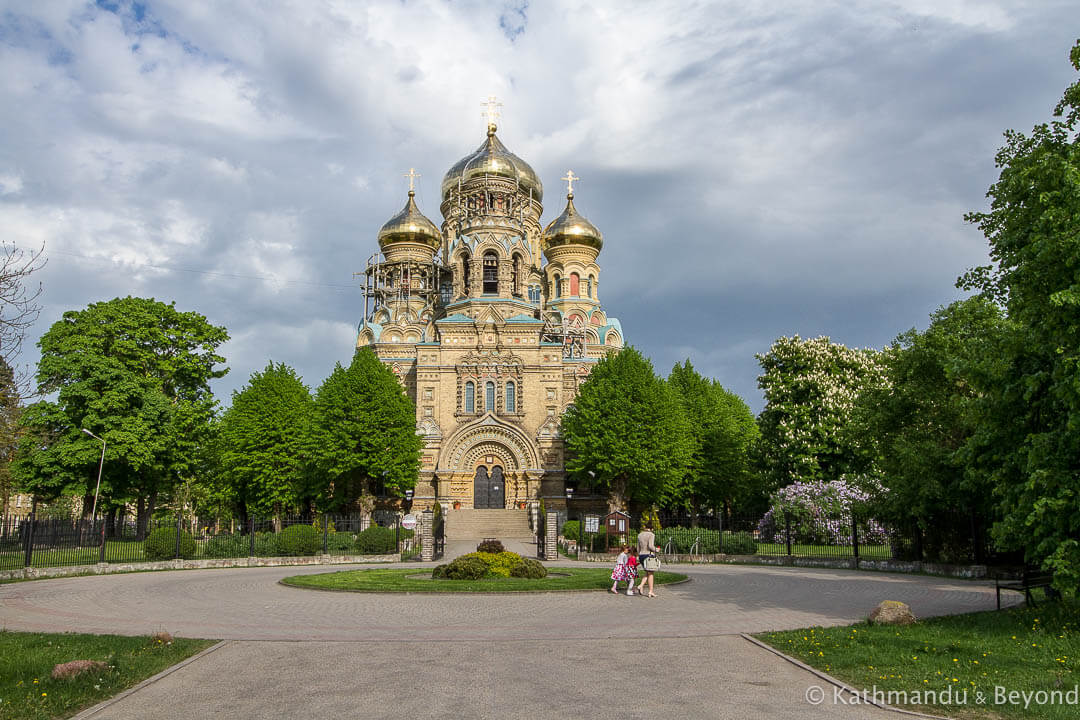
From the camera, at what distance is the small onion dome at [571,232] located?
60.7 m

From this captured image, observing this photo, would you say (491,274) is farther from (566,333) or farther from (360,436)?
(360,436)

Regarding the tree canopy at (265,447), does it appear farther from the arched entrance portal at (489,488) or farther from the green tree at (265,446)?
the arched entrance portal at (489,488)

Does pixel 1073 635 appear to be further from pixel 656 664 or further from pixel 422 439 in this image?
pixel 422 439

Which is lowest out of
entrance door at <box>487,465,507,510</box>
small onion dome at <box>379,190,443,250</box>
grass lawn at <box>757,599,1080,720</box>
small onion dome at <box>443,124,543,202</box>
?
grass lawn at <box>757,599,1080,720</box>

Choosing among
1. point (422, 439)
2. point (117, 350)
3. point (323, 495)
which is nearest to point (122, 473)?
point (117, 350)

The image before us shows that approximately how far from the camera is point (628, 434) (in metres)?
42.2

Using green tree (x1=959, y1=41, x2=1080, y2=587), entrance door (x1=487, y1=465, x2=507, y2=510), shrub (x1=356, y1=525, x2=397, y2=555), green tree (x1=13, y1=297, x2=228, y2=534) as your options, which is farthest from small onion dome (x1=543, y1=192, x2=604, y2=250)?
green tree (x1=959, y1=41, x2=1080, y2=587)

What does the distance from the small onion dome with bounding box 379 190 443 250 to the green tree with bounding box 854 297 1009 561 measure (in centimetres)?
4112

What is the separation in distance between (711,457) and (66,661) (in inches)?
1645

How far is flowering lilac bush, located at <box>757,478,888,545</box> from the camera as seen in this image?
100 feet

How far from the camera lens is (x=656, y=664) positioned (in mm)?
9586

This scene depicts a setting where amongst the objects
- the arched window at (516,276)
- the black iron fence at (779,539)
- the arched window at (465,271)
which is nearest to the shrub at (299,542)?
the black iron fence at (779,539)

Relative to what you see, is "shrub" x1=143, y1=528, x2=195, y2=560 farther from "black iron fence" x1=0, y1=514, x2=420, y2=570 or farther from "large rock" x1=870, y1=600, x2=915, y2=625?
"large rock" x1=870, y1=600, x2=915, y2=625

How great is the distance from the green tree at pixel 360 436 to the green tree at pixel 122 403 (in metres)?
6.10
